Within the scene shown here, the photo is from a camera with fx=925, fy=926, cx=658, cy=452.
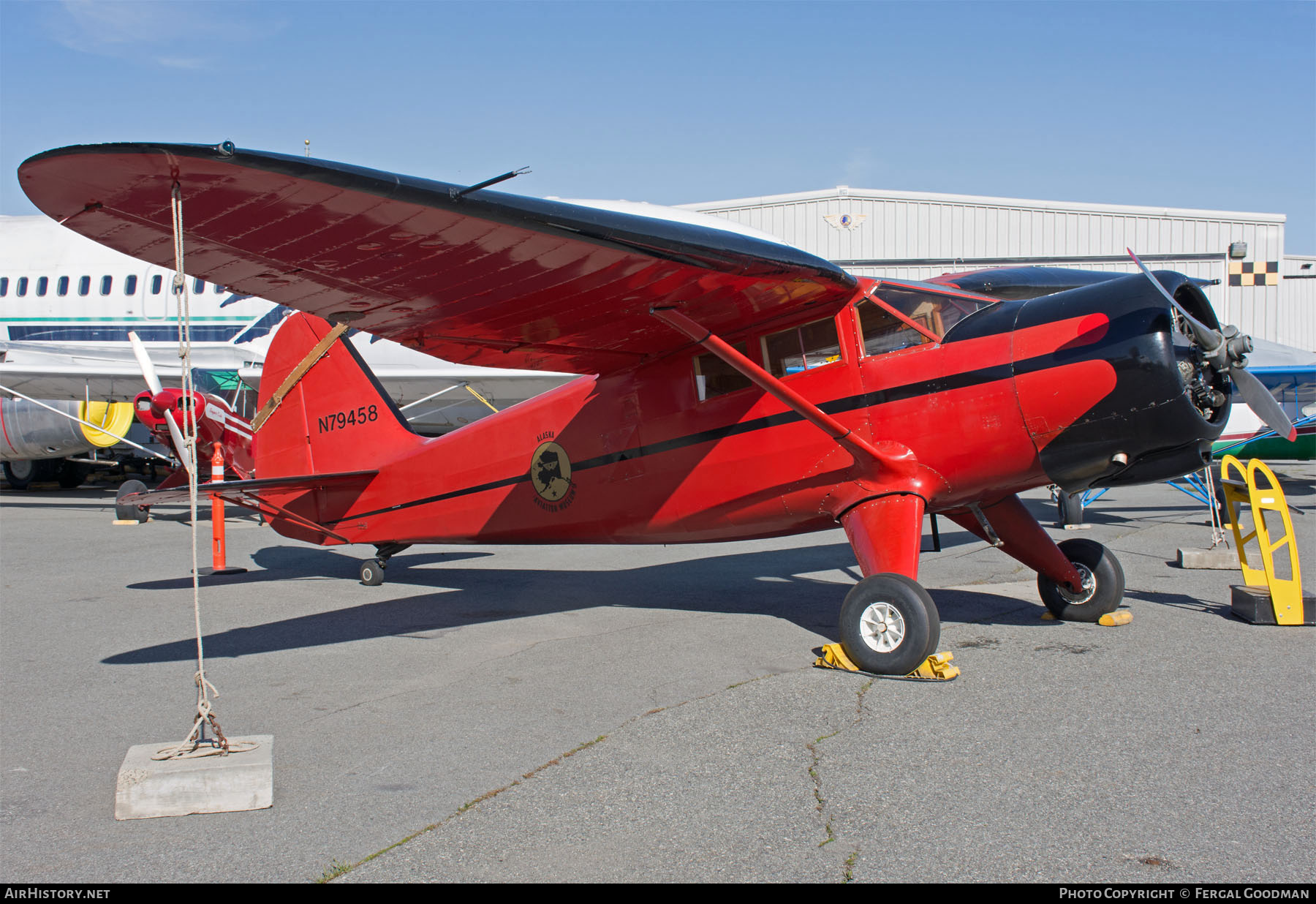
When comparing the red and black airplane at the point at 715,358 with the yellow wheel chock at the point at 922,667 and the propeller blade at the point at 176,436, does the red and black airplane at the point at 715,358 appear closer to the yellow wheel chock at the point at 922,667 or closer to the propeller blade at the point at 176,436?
the yellow wheel chock at the point at 922,667

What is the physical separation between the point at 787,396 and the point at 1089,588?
2.87 metres

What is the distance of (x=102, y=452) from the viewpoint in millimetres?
26641

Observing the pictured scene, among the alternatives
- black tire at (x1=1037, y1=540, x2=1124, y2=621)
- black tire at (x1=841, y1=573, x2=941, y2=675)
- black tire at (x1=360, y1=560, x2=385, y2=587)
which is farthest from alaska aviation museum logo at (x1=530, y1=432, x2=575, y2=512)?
black tire at (x1=1037, y1=540, x2=1124, y2=621)

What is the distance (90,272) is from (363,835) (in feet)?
83.2

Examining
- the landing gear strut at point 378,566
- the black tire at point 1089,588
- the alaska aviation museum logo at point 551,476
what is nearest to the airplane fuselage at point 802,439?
the alaska aviation museum logo at point 551,476

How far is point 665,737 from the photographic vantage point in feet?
14.6

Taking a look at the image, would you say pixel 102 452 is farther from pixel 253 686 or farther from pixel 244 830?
pixel 244 830

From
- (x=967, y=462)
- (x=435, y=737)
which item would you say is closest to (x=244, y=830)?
(x=435, y=737)

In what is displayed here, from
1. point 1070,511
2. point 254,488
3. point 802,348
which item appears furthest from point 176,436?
point 1070,511

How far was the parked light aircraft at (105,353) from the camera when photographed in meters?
19.0

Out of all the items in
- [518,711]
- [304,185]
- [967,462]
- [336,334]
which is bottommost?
[518,711]

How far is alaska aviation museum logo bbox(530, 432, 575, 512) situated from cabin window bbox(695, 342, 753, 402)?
1.40 meters

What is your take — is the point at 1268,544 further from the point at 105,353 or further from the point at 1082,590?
the point at 105,353

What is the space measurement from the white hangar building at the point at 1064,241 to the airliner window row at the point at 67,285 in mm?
17735
